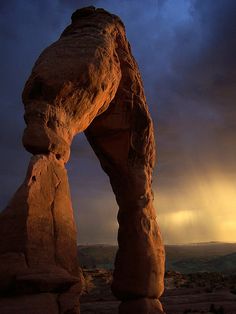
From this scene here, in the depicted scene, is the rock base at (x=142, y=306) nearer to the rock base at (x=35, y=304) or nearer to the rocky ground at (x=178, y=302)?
the rock base at (x=35, y=304)

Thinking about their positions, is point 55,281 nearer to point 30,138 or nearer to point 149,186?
point 30,138

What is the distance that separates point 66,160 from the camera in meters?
6.36

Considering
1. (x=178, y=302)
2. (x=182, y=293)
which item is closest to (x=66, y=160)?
(x=178, y=302)

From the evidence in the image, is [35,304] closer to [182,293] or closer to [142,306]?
[142,306]

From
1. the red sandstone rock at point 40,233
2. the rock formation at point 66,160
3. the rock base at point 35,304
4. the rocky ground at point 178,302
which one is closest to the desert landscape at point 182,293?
the rocky ground at point 178,302

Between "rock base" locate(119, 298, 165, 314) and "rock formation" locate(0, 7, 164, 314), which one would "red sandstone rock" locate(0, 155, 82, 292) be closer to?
"rock formation" locate(0, 7, 164, 314)

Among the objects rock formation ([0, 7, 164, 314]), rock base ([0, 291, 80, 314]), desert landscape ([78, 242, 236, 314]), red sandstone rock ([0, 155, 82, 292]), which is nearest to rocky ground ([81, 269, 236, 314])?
desert landscape ([78, 242, 236, 314])

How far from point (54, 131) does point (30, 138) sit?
1.57 ft

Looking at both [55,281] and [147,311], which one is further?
[147,311]

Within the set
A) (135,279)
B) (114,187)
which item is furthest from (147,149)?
(135,279)

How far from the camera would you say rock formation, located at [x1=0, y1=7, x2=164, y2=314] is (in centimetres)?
477

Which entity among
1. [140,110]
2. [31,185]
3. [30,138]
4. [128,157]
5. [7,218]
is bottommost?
[7,218]

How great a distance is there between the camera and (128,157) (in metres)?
9.98

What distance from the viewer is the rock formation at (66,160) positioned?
15.6 ft
